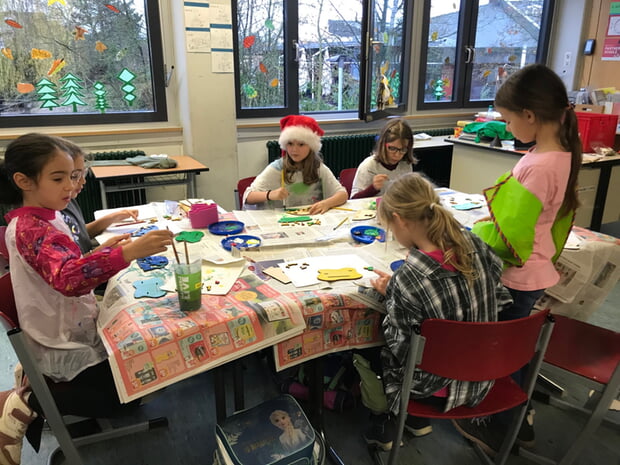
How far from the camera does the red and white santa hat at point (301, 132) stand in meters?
2.34

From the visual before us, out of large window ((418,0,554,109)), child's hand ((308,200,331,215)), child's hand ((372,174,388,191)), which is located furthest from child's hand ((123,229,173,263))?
large window ((418,0,554,109))

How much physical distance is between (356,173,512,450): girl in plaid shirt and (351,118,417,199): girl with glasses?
111 cm

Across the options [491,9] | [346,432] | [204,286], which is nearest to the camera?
[204,286]

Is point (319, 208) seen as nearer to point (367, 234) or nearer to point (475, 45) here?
point (367, 234)

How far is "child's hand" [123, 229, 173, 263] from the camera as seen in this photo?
1.23m

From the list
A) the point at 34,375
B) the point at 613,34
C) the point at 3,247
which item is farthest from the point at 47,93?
the point at 613,34

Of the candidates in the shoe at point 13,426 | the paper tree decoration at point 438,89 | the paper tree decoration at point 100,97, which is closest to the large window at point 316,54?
the paper tree decoration at point 438,89

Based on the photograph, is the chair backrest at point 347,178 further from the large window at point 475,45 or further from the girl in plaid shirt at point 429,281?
the large window at point 475,45

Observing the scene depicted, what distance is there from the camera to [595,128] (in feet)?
11.1

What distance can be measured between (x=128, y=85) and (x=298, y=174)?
2.00 meters

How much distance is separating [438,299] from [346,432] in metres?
0.79

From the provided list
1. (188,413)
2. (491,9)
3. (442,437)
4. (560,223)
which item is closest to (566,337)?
(560,223)

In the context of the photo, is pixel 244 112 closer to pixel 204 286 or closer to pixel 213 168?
pixel 213 168

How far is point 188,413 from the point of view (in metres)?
1.82
